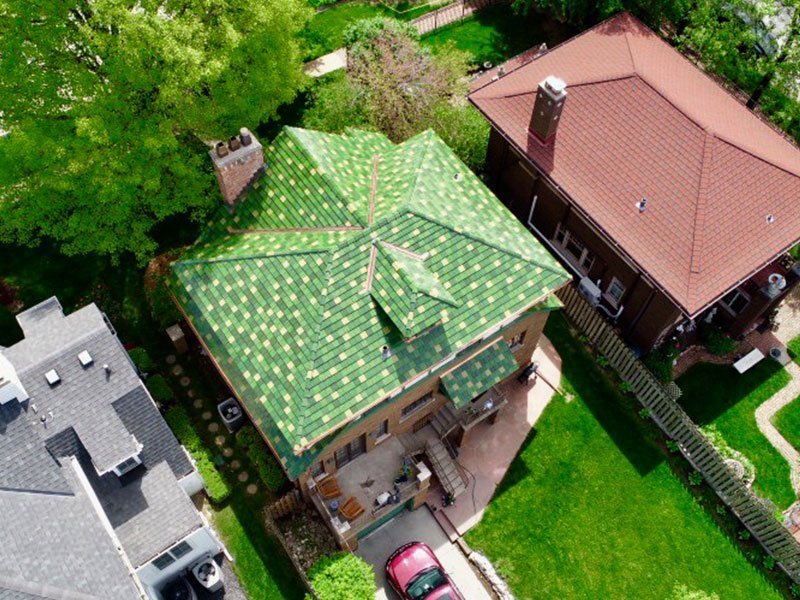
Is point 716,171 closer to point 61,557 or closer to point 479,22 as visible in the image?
point 479,22

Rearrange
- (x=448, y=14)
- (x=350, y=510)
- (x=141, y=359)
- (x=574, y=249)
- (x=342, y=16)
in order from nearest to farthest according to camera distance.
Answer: (x=350, y=510), (x=141, y=359), (x=574, y=249), (x=342, y=16), (x=448, y=14)

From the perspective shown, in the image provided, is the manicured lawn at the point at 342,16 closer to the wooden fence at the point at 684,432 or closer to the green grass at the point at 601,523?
the wooden fence at the point at 684,432

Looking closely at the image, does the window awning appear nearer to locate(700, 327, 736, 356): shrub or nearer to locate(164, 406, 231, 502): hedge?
locate(164, 406, 231, 502): hedge

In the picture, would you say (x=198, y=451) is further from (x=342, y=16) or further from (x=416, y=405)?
(x=342, y=16)

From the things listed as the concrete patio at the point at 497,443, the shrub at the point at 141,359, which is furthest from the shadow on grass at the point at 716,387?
the shrub at the point at 141,359

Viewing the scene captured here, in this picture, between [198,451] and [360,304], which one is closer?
[360,304]

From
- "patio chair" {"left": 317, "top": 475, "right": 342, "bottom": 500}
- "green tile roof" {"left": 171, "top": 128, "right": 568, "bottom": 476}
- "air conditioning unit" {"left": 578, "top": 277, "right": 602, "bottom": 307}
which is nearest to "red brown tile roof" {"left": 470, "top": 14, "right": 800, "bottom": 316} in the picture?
"air conditioning unit" {"left": 578, "top": 277, "right": 602, "bottom": 307}

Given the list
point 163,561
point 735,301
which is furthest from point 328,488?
point 735,301
